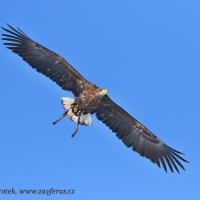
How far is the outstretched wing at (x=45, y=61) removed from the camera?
58.7ft

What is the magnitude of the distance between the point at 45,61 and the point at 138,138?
351 cm

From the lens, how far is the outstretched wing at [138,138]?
18.7 metres

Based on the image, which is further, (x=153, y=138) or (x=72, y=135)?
(x=153, y=138)

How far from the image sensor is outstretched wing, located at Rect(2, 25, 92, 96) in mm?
17906

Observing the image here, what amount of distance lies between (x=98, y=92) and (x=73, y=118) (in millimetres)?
1101

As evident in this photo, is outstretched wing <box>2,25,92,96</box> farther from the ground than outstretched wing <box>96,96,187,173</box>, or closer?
farther from the ground

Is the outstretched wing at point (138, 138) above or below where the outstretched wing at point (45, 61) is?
below

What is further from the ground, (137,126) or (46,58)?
(46,58)

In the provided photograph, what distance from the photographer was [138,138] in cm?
1902

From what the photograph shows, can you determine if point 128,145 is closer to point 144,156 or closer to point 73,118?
point 144,156

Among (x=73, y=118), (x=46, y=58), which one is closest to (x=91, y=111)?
(x=73, y=118)

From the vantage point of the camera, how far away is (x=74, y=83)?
1798cm

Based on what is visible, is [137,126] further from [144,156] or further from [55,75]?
[55,75]

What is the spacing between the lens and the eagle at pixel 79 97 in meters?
17.7
